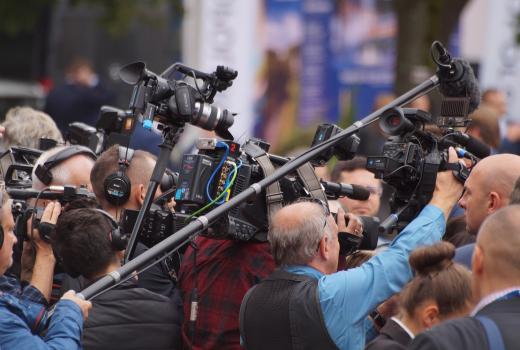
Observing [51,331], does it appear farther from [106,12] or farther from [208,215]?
[106,12]

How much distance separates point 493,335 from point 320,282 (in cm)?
115

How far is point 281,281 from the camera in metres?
5.06

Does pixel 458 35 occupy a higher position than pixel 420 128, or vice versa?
pixel 420 128

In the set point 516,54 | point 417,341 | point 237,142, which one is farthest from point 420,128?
point 516,54

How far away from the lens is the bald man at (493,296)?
3928 mm

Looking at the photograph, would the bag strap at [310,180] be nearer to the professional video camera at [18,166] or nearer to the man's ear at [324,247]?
the man's ear at [324,247]

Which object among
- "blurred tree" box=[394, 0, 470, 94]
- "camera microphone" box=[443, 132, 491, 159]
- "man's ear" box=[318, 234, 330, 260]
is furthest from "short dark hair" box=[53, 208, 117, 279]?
"blurred tree" box=[394, 0, 470, 94]

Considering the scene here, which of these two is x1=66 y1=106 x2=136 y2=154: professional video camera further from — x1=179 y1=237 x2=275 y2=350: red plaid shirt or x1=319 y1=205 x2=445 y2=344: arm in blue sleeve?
x1=319 y1=205 x2=445 y2=344: arm in blue sleeve

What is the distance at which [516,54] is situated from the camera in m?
13.8

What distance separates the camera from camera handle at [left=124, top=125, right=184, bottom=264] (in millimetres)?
5266

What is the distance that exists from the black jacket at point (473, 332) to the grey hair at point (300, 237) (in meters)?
1.12

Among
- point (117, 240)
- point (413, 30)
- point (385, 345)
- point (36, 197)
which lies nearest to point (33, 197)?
point (36, 197)

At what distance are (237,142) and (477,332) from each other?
177cm

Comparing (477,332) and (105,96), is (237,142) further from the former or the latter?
(105,96)
